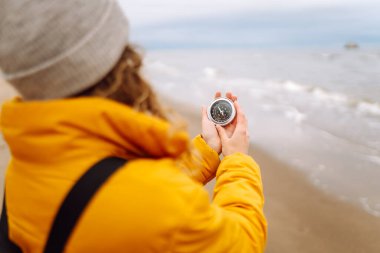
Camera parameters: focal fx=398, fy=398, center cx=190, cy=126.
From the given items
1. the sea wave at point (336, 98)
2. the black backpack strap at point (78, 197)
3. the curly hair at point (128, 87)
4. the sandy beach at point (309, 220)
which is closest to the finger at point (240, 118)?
the curly hair at point (128, 87)

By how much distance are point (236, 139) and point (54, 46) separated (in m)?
0.92

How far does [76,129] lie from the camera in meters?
0.95

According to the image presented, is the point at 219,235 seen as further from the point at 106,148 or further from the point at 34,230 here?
the point at 34,230

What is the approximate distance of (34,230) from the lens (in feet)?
3.39

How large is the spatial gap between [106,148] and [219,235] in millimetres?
385

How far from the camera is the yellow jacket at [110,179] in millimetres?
938

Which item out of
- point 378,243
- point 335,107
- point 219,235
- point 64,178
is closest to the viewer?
point 64,178

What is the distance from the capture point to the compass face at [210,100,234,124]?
186 centimetres

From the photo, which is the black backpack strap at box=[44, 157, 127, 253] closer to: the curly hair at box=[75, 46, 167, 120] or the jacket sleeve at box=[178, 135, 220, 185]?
the curly hair at box=[75, 46, 167, 120]

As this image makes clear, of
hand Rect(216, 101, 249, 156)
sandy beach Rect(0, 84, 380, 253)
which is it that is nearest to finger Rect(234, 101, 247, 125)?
hand Rect(216, 101, 249, 156)

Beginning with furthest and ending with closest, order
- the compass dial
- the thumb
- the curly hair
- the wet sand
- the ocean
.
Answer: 1. the ocean
2. the wet sand
3. the compass dial
4. the thumb
5. the curly hair

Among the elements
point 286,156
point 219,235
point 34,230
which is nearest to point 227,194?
point 219,235

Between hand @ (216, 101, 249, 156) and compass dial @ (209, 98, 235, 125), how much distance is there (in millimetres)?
38

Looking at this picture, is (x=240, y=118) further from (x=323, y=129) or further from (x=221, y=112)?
(x=323, y=129)
